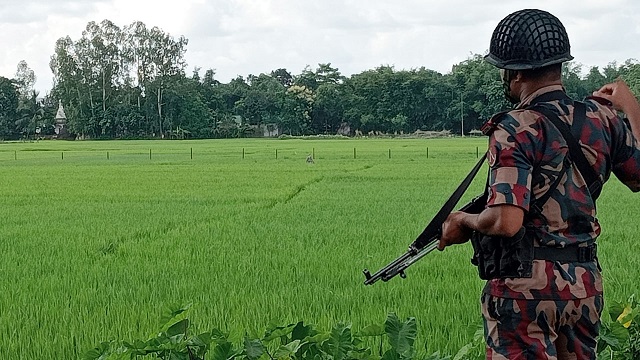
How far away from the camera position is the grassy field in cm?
510

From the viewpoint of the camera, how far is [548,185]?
2283 mm

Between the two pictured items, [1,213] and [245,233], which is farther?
[1,213]

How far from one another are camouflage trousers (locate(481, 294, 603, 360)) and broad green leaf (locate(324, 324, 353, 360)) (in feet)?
2.40

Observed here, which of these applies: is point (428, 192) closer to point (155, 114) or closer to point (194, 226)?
point (194, 226)

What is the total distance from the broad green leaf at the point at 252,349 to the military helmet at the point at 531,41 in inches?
51.4

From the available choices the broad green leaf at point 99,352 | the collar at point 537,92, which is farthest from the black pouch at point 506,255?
the broad green leaf at point 99,352

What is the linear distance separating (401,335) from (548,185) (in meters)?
0.95

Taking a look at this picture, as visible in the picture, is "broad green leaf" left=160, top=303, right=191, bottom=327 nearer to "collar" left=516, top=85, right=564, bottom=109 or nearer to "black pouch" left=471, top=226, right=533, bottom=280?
"black pouch" left=471, top=226, right=533, bottom=280

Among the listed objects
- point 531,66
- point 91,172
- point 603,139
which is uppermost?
point 531,66

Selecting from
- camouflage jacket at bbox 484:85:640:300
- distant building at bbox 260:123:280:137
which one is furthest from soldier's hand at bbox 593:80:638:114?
distant building at bbox 260:123:280:137

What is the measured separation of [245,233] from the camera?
32.1 feet

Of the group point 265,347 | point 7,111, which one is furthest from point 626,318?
point 7,111

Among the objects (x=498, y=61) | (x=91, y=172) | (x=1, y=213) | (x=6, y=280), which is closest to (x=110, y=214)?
(x=1, y=213)

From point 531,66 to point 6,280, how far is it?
5.62 meters
